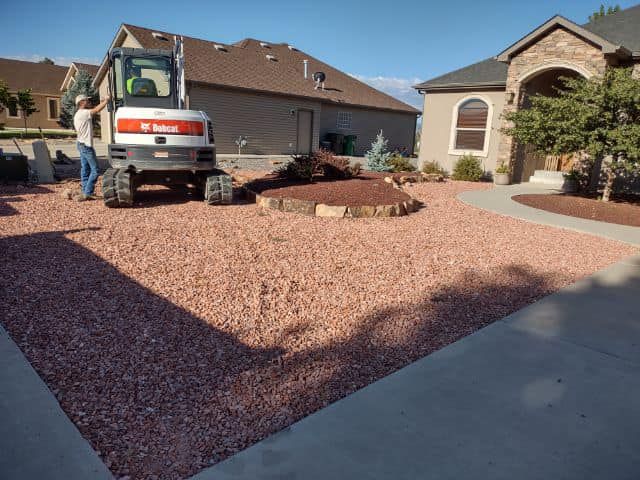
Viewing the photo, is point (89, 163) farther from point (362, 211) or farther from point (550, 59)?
point (550, 59)

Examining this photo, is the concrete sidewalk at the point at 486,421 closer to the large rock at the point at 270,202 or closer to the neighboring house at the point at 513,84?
the large rock at the point at 270,202

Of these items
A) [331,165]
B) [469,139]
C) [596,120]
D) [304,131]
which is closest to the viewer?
[596,120]

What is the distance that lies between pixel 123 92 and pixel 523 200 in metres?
9.90

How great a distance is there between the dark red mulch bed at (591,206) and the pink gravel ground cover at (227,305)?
99.2 inches

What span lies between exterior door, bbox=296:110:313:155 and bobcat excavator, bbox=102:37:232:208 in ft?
56.6

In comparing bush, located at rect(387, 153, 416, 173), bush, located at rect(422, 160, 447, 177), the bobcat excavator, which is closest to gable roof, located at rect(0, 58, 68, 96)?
bush, located at rect(387, 153, 416, 173)

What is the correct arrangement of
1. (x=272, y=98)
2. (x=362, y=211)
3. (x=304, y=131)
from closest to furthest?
(x=362, y=211) < (x=272, y=98) < (x=304, y=131)

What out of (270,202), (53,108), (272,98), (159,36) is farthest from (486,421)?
(53,108)

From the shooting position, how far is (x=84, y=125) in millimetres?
9312

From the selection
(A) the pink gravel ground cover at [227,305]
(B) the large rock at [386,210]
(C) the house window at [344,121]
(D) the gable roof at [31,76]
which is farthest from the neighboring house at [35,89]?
(B) the large rock at [386,210]

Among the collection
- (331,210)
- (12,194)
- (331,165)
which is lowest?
(12,194)

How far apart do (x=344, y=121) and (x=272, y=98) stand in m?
5.95

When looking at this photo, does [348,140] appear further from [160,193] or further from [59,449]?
[59,449]

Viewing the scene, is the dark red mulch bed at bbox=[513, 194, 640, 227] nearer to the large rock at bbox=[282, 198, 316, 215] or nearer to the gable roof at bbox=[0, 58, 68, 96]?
the large rock at bbox=[282, 198, 316, 215]
